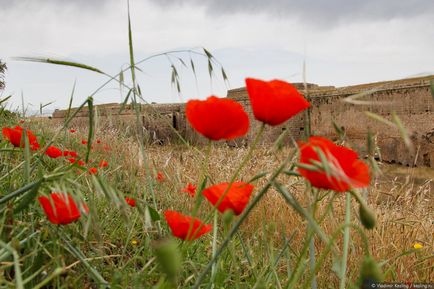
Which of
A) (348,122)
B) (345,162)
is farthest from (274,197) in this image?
(348,122)

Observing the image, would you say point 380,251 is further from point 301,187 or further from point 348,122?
point 348,122

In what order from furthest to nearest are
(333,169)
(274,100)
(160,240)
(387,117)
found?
(387,117) → (160,240) → (274,100) → (333,169)

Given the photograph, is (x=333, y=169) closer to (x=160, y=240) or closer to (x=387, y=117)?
(x=160, y=240)

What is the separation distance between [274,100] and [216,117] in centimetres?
12

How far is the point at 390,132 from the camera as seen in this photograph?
6.88m

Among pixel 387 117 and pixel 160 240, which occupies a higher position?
pixel 387 117

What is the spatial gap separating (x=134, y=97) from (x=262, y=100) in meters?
0.43

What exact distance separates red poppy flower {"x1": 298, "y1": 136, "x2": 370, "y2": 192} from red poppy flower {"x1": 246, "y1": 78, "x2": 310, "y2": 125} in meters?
0.07

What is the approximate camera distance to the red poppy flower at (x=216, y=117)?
801 millimetres

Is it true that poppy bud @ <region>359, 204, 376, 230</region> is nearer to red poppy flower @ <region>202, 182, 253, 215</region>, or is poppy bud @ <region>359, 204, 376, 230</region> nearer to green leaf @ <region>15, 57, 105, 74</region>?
red poppy flower @ <region>202, 182, 253, 215</region>

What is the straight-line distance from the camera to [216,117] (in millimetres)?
800

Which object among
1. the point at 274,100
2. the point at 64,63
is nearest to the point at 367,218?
the point at 274,100

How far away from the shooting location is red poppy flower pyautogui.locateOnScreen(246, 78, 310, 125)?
2.38 ft

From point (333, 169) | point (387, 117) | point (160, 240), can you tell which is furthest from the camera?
point (387, 117)
